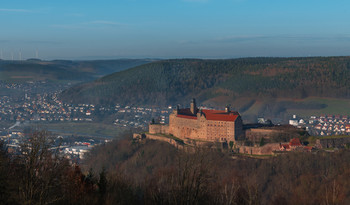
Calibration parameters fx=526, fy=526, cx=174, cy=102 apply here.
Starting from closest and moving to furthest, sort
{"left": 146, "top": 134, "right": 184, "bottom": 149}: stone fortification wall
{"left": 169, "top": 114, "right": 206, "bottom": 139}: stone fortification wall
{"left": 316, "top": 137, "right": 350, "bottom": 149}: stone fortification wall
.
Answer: {"left": 316, "top": 137, "right": 350, "bottom": 149}: stone fortification wall
{"left": 146, "top": 134, "right": 184, "bottom": 149}: stone fortification wall
{"left": 169, "top": 114, "right": 206, "bottom": 139}: stone fortification wall

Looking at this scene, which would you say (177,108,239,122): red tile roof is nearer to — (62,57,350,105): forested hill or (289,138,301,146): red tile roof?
(289,138,301,146): red tile roof

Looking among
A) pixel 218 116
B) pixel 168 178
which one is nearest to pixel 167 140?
pixel 218 116

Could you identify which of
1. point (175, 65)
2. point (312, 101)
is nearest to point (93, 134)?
point (312, 101)

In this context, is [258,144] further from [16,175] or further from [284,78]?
[284,78]

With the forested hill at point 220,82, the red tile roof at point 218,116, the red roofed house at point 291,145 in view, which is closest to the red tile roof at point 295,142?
the red roofed house at point 291,145

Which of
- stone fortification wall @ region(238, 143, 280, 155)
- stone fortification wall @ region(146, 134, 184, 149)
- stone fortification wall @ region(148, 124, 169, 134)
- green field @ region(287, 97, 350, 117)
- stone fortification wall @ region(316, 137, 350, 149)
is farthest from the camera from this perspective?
green field @ region(287, 97, 350, 117)

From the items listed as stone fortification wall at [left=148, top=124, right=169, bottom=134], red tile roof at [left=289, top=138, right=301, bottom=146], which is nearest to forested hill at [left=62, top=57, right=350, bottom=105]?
stone fortification wall at [left=148, top=124, right=169, bottom=134]
